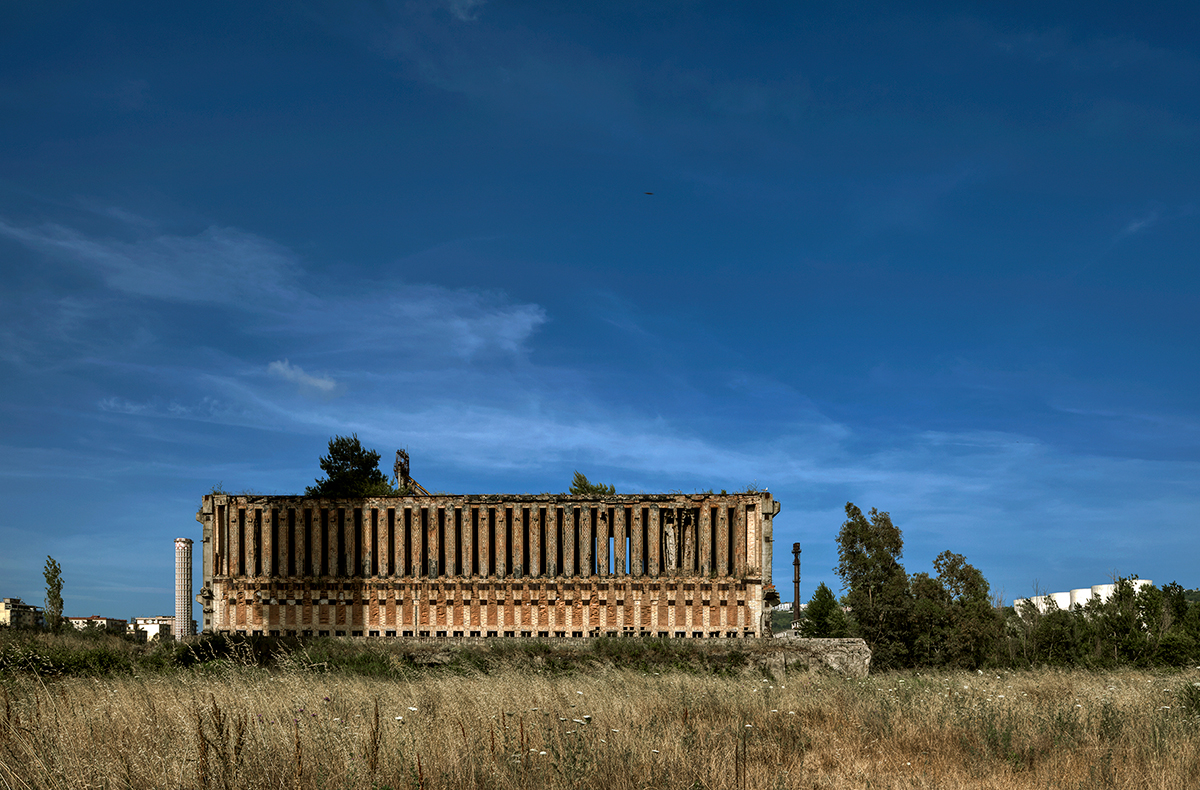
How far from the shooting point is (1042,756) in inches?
362

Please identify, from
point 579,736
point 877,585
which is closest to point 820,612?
point 877,585

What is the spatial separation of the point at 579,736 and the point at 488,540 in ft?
53.3

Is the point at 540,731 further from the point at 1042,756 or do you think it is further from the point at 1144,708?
the point at 1144,708

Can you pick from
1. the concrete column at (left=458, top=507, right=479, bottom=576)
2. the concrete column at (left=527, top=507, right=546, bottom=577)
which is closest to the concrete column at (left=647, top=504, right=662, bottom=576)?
the concrete column at (left=527, top=507, right=546, bottom=577)

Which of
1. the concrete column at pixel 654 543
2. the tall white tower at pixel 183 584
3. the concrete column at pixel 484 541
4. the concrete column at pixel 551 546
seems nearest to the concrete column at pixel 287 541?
the concrete column at pixel 484 541

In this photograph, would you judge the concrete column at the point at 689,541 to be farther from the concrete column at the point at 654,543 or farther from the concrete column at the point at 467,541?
the concrete column at the point at 467,541

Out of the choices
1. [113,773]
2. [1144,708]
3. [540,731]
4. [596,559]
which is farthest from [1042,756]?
[596,559]

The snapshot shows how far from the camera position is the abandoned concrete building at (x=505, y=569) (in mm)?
23812

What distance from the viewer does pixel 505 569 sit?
24.2 meters

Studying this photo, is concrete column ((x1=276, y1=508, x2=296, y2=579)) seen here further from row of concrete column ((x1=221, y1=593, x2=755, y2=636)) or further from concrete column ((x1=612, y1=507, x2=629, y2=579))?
concrete column ((x1=612, y1=507, x2=629, y2=579))

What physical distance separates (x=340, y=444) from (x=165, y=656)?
17.8m

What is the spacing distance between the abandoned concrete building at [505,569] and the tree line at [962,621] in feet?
54.1

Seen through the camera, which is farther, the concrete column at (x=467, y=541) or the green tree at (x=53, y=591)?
the green tree at (x=53, y=591)

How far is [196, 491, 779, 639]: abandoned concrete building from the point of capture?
23.8 meters
